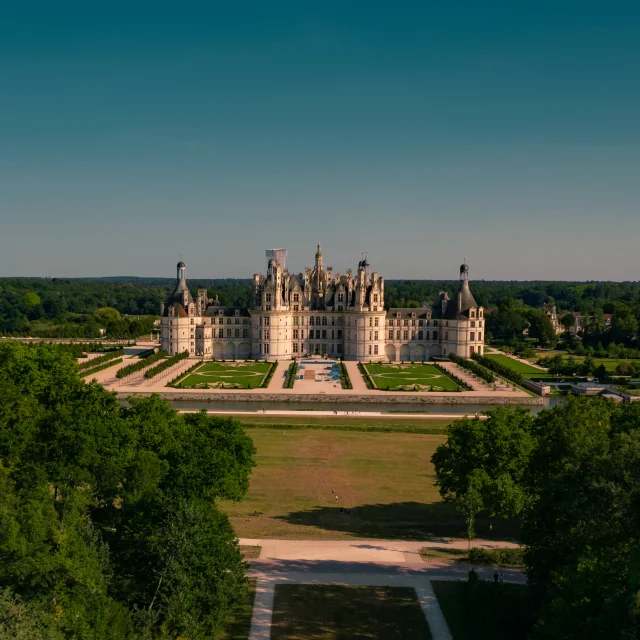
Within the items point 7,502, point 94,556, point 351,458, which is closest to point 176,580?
point 94,556

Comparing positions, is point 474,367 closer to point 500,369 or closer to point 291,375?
point 500,369

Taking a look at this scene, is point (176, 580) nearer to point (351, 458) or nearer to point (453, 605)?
point (453, 605)

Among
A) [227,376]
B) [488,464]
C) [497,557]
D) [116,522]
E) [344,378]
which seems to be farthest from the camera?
[227,376]

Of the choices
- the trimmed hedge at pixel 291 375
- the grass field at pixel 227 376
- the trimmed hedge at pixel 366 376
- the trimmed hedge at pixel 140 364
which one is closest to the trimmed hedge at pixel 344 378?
the trimmed hedge at pixel 366 376

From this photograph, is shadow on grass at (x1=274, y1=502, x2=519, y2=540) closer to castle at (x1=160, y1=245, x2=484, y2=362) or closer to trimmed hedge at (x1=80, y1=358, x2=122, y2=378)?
trimmed hedge at (x1=80, y1=358, x2=122, y2=378)

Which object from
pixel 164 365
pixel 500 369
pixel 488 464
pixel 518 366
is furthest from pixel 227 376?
pixel 488 464
